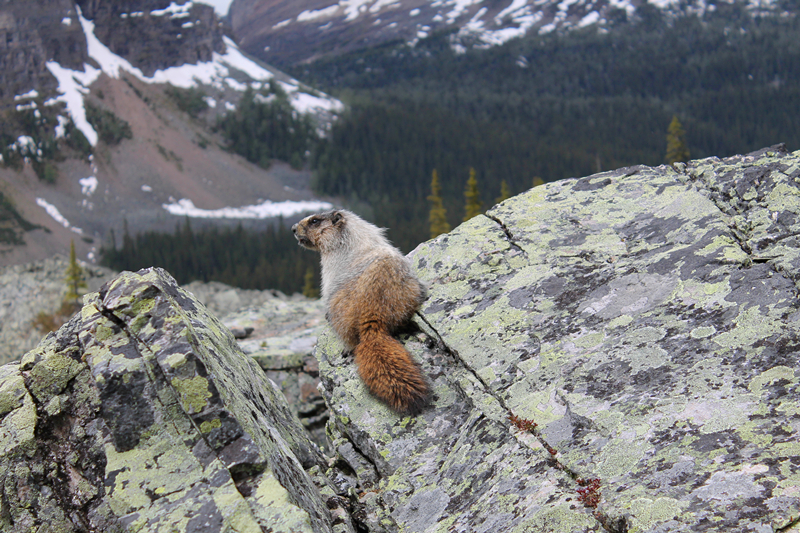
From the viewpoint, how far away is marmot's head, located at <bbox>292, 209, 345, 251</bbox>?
36.7 feet

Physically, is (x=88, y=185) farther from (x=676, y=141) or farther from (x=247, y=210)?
(x=676, y=141)

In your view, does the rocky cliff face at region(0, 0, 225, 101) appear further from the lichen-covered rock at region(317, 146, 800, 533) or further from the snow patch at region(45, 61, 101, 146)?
the lichen-covered rock at region(317, 146, 800, 533)

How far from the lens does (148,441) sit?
542 cm

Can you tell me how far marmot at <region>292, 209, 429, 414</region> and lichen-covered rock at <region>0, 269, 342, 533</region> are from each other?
6.19 ft

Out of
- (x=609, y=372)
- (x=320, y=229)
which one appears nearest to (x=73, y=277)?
(x=320, y=229)

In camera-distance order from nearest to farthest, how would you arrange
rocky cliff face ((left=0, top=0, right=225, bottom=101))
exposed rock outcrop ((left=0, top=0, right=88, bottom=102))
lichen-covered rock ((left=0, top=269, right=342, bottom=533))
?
lichen-covered rock ((left=0, top=269, right=342, bottom=533)) < exposed rock outcrop ((left=0, top=0, right=88, bottom=102)) < rocky cliff face ((left=0, top=0, right=225, bottom=101))

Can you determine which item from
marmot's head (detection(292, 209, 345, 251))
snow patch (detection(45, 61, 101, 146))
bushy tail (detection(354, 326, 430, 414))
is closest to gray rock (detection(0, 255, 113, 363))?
snow patch (detection(45, 61, 101, 146))

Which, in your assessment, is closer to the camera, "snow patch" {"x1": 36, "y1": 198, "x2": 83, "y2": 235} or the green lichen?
the green lichen

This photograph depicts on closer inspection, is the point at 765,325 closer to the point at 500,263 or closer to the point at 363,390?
the point at 500,263

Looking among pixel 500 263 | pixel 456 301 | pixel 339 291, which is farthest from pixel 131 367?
pixel 500 263

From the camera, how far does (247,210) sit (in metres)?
162

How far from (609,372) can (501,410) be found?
53.1 inches

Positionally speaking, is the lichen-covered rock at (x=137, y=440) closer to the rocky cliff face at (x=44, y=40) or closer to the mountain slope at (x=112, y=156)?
the mountain slope at (x=112, y=156)

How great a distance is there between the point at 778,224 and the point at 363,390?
6188 mm
